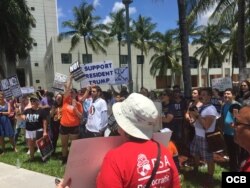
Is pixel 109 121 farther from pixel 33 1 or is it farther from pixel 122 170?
pixel 33 1

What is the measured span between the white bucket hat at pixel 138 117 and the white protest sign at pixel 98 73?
23.5 feet

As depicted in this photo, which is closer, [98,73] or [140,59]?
[98,73]

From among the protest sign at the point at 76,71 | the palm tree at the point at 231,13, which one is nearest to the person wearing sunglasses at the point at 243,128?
the protest sign at the point at 76,71

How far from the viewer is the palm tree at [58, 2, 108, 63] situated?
1969 inches

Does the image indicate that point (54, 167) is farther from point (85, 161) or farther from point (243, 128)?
point (243, 128)

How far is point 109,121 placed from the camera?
7.73 m

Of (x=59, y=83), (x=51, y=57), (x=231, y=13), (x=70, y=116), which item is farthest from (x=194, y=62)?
(x=70, y=116)

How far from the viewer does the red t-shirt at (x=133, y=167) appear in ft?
7.20

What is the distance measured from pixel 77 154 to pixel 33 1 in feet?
206

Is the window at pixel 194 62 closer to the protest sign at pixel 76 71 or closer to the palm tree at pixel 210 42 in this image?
the palm tree at pixel 210 42

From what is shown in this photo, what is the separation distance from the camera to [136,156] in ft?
7.47

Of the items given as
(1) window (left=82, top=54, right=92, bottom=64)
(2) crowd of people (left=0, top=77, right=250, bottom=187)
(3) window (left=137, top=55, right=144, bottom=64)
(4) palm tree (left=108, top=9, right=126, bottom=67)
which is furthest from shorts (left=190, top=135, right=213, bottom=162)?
(3) window (left=137, top=55, right=144, bottom=64)

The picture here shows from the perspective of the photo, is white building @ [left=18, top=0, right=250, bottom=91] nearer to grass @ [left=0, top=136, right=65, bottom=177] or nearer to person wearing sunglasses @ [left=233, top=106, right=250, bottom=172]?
grass @ [left=0, top=136, right=65, bottom=177]

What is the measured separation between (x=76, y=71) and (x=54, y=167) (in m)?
2.14
